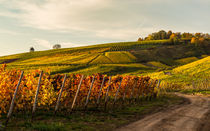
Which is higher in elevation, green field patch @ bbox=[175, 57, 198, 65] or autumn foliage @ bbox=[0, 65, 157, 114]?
green field patch @ bbox=[175, 57, 198, 65]

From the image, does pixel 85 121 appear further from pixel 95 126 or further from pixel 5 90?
pixel 5 90

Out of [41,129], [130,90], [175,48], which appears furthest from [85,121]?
[175,48]

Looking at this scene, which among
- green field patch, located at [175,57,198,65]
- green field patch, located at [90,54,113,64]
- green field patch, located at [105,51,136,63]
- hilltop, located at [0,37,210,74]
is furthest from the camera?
green field patch, located at [175,57,198,65]

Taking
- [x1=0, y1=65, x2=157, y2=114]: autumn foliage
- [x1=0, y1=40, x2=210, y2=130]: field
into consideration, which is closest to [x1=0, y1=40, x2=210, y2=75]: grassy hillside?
[x1=0, y1=40, x2=210, y2=130]: field

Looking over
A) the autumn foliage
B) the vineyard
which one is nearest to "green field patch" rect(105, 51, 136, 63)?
the vineyard

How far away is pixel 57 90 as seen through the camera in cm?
1883

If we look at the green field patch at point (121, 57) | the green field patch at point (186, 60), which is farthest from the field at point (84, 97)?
the green field patch at point (186, 60)

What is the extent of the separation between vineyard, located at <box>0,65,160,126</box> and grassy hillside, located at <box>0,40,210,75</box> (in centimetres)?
5375

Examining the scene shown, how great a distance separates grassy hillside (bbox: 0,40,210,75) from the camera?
8297 centimetres

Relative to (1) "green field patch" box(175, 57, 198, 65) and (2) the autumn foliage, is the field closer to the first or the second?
(2) the autumn foliage

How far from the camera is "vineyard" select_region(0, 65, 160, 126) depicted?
12.4 m

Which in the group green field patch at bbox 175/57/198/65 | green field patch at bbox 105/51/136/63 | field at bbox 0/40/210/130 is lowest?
field at bbox 0/40/210/130

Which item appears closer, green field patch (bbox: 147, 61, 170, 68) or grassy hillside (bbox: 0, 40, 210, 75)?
grassy hillside (bbox: 0, 40, 210, 75)

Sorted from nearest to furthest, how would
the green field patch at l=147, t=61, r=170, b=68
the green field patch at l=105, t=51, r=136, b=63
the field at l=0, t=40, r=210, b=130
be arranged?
1. the field at l=0, t=40, r=210, b=130
2. the green field patch at l=147, t=61, r=170, b=68
3. the green field patch at l=105, t=51, r=136, b=63
